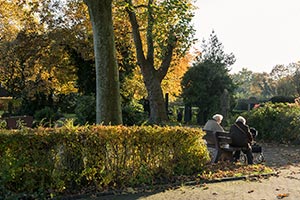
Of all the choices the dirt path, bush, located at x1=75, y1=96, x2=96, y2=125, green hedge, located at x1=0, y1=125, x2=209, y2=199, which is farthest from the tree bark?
green hedge, located at x1=0, y1=125, x2=209, y2=199

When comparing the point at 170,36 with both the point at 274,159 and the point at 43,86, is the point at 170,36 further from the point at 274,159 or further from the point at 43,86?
the point at 43,86

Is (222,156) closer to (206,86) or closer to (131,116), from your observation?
(131,116)

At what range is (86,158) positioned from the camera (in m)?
7.03

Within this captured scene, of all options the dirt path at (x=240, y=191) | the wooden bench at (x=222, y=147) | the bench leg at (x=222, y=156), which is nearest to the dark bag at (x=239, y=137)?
the wooden bench at (x=222, y=147)

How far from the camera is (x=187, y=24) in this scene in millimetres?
17547

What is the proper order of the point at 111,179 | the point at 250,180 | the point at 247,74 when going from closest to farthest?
the point at 111,179 → the point at 250,180 → the point at 247,74

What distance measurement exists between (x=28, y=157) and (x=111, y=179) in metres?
1.59

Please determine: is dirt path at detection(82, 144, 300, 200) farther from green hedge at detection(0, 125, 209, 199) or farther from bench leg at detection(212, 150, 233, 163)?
bench leg at detection(212, 150, 233, 163)

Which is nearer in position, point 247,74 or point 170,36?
point 170,36

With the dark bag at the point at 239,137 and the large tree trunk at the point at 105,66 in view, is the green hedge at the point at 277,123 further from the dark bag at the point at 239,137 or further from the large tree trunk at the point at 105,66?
the large tree trunk at the point at 105,66

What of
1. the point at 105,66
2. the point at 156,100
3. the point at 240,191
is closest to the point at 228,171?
the point at 240,191

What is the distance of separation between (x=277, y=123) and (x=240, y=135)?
7476 millimetres

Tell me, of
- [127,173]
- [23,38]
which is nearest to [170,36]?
[23,38]

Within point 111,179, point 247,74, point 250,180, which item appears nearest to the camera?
point 111,179
